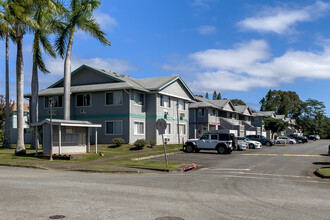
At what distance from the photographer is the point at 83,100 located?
125 feet

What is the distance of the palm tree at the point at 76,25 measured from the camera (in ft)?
95.1

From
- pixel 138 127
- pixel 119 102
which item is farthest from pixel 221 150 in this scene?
pixel 119 102

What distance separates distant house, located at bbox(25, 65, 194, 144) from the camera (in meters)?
35.3

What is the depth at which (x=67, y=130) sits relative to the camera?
1047 inches

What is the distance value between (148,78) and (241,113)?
29.7 meters

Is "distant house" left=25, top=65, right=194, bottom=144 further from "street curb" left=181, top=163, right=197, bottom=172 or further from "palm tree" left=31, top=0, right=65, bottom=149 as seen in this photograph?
"street curb" left=181, top=163, right=197, bottom=172

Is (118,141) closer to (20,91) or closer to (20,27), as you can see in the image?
(20,91)

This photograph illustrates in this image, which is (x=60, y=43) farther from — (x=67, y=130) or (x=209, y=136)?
(x=209, y=136)

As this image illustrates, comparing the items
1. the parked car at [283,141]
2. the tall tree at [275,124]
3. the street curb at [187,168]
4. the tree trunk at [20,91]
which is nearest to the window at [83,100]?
the tree trunk at [20,91]

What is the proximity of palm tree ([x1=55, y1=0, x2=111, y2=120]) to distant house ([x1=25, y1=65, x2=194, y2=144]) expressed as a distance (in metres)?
6.15

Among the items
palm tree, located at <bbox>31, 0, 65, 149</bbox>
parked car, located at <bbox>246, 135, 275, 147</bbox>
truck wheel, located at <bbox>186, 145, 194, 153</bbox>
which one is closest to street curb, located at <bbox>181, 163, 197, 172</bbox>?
truck wheel, located at <bbox>186, 145, 194, 153</bbox>

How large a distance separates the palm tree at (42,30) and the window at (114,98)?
681cm

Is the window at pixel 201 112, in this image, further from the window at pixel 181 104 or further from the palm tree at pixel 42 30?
the palm tree at pixel 42 30

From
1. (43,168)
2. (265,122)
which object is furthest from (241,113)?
(43,168)
